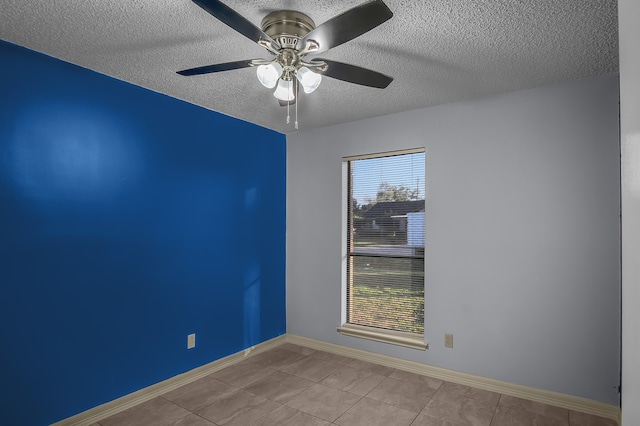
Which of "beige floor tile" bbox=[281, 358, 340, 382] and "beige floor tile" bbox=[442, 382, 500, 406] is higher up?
"beige floor tile" bbox=[442, 382, 500, 406]

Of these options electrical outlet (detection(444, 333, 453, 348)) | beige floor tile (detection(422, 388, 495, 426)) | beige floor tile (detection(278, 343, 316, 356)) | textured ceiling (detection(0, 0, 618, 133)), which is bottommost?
beige floor tile (detection(278, 343, 316, 356))

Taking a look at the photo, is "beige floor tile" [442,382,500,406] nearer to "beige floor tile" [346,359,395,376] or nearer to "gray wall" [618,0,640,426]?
"beige floor tile" [346,359,395,376]

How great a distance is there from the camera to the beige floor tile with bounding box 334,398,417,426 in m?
2.46

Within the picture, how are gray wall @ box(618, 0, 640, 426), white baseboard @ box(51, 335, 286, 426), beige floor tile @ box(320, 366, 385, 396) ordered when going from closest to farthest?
gray wall @ box(618, 0, 640, 426), white baseboard @ box(51, 335, 286, 426), beige floor tile @ box(320, 366, 385, 396)

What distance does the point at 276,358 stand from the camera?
3637 mm

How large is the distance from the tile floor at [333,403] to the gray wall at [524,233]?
9.7 inches

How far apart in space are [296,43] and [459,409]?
2.71 meters

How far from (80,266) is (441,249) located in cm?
283

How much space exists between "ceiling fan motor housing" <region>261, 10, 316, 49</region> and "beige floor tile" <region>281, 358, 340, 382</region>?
2.70 metres

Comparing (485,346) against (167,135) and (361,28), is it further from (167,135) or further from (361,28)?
(167,135)

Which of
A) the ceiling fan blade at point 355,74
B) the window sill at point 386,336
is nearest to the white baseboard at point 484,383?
the window sill at point 386,336

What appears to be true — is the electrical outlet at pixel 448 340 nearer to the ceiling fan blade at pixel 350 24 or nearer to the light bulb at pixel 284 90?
the light bulb at pixel 284 90

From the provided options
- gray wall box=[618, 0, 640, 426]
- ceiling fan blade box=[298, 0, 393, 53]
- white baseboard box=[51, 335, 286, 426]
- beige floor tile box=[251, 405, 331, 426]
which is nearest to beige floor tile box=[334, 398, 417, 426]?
beige floor tile box=[251, 405, 331, 426]

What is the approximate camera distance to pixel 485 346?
2.97 metres
